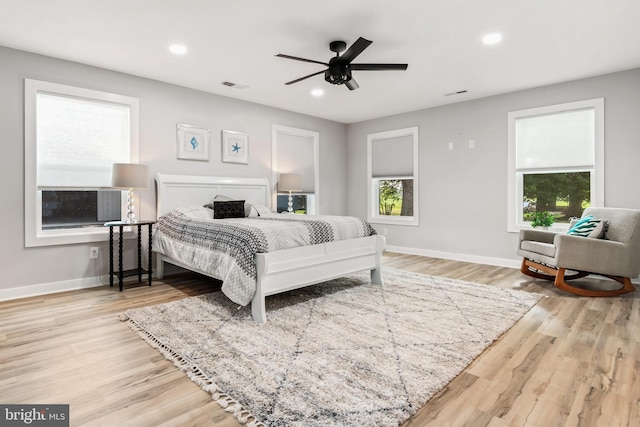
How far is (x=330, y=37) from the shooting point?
3266 mm

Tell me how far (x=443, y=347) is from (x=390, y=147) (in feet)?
15.2

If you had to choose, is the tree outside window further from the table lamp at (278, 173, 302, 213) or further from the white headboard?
the white headboard

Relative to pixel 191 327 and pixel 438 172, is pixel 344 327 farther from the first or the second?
pixel 438 172

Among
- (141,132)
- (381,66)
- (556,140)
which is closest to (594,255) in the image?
(556,140)

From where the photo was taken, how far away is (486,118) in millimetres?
5242

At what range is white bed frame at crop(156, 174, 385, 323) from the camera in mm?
2846

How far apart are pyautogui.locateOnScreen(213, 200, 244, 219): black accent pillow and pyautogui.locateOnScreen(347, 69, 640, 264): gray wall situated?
120 inches

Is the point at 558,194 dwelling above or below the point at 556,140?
below

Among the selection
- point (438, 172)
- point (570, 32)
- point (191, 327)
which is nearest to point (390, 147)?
point (438, 172)

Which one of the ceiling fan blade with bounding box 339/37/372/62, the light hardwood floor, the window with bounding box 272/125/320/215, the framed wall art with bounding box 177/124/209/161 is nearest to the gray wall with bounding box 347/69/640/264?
the window with bounding box 272/125/320/215

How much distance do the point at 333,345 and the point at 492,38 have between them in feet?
10.1

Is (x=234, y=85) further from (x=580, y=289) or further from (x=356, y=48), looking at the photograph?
(x=580, y=289)

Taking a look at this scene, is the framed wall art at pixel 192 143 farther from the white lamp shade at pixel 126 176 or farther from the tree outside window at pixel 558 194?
the tree outside window at pixel 558 194

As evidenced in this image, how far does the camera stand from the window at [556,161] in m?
4.37
